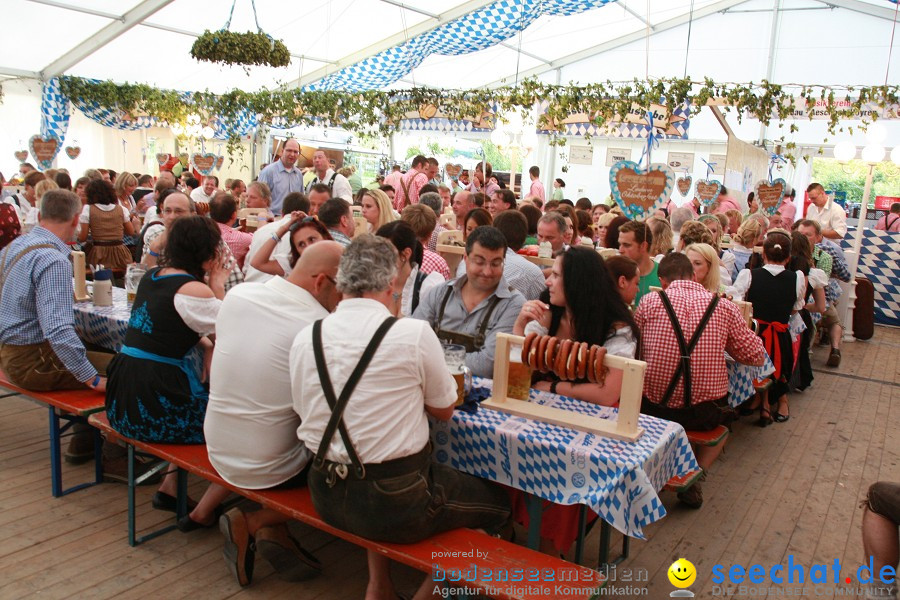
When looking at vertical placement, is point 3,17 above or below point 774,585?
above

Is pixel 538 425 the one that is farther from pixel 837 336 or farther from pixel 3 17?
pixel 3 17

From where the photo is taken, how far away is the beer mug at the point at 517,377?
232 cm

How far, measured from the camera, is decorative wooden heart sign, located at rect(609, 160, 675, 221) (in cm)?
596

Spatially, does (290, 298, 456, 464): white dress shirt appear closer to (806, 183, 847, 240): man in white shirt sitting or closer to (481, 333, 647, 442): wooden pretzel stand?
(481, 333, 647, 442): wooden pretzel stand

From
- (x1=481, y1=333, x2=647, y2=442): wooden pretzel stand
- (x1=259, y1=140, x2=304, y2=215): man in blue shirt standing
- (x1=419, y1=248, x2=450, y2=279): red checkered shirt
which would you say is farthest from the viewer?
(x1=259, y1=140, x2=304, y2=215): man in blue shirt standing

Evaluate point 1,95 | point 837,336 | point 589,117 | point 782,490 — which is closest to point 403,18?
point 589,117

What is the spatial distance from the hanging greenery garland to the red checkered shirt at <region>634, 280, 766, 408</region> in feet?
17.5

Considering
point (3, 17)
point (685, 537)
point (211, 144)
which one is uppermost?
point (3, 17)

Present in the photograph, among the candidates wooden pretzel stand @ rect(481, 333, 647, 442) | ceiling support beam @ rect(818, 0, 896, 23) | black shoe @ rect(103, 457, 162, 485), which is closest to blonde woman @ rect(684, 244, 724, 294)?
wooden pretzel stand @ rect(481, 333, 647, 442)

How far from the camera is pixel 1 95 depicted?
11.9 meters

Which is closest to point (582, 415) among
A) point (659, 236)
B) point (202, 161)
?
point (659, 236)

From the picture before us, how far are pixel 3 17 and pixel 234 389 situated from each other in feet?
36.2

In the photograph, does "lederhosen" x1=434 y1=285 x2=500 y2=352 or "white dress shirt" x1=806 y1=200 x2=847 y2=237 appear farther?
"white dress shirt" x1=806 y1=200 x2=847 y2=237

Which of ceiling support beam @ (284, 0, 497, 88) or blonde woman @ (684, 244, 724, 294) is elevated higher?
ceiling support beam @ (284, 0, 497, 88)
